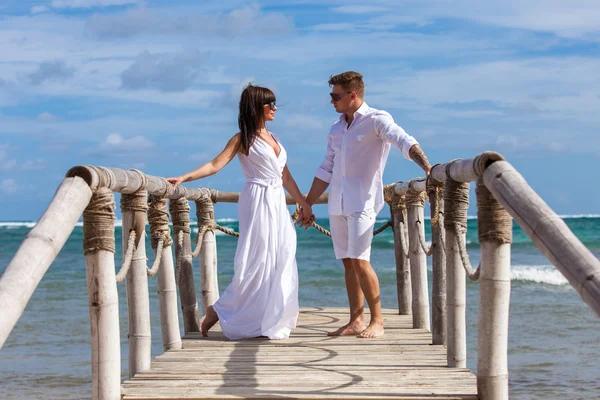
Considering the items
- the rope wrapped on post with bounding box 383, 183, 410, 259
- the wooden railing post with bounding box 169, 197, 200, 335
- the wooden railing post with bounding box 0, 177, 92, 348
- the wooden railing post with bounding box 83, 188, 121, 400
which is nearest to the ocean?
the rope wrapped on post with bounding box 383, 183, 410, 259

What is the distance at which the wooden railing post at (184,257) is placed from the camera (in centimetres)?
628

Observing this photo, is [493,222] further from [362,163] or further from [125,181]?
[362,163]

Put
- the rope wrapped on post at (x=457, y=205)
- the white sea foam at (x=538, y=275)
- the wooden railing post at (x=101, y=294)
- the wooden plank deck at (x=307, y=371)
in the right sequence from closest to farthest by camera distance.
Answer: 1. the wooden railing post at (x=101, y=294)
2. the wooden plank deck at (x=307, y=371)
3. the rope wrapped on post at (x=457, y=205)
4. the white sea foam at (x=538, y=275)

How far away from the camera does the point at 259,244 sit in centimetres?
596

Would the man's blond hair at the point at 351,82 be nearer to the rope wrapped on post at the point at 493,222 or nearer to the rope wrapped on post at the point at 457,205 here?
the rope wrapped on post at the point at 457,205

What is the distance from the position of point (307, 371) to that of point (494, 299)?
1.37 metres

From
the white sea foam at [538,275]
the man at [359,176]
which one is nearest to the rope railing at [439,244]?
the man at [359,176]

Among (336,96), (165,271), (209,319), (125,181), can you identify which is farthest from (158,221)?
(336,96)

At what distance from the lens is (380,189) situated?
5.91 m

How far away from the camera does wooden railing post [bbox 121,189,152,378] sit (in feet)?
15.1

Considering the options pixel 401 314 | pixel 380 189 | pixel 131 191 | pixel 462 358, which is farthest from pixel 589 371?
pixel 131 191

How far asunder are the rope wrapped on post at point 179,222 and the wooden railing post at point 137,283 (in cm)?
156

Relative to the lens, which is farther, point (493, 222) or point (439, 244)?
point (439, 244)

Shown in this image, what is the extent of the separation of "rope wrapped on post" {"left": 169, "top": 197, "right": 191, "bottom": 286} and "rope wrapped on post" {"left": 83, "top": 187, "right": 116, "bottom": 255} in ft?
8.46
